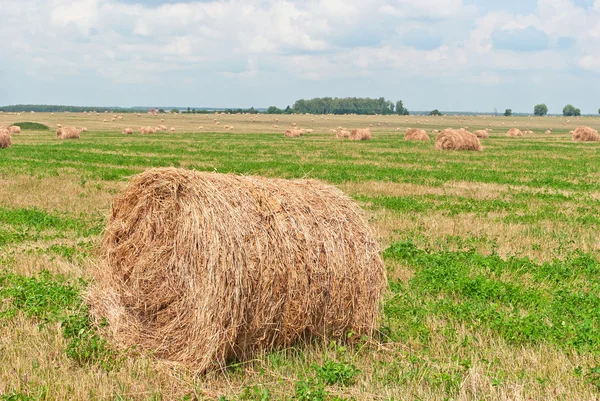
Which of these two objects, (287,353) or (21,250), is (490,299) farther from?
(21,250)

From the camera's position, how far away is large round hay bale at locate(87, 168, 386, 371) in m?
6.50

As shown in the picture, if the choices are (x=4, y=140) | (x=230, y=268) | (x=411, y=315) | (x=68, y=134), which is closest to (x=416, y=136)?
(x=68, y=134)

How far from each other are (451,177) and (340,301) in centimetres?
1672

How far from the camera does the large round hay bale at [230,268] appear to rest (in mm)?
6500

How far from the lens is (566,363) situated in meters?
6.59

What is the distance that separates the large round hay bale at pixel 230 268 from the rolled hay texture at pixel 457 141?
31.7 metres

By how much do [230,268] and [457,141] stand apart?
111 feet

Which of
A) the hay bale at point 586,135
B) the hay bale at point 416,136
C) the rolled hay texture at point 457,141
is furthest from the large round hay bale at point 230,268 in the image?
the hay bale at point 586,135

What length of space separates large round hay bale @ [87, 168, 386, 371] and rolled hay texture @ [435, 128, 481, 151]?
104 feet

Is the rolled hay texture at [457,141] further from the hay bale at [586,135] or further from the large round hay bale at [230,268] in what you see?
the large round hay bale at [230,268]

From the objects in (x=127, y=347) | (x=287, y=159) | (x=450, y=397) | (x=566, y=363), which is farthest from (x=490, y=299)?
(x=287, y=159)

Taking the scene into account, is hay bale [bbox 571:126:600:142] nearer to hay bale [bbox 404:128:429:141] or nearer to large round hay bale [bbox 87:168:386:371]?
hay bale [bbox 404:128:429:141]

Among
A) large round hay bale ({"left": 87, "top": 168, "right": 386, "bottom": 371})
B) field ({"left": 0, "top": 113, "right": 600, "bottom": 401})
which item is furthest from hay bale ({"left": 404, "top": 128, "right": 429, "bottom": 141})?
large round hay bale ({"left": 87, "top": 168, "right": 386, "bottom": 371})

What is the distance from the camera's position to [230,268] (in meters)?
6.42
